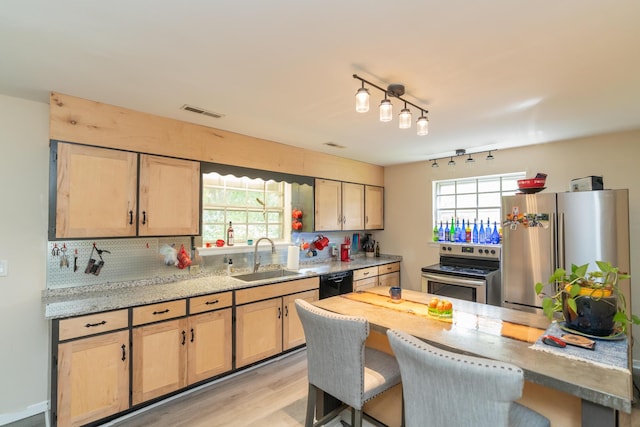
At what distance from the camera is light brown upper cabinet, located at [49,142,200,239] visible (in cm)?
230

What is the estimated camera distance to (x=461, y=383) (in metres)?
1.18

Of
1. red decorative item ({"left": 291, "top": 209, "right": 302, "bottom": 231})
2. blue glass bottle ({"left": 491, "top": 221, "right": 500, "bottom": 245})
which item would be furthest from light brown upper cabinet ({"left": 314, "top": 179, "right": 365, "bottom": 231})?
blue glass bottle ({"left": 491, "top": 221, "right": 500, "bottom": 245})

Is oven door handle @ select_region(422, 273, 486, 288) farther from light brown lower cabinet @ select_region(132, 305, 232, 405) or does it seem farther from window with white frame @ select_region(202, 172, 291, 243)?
light brown lower cabinet @ select_region(132, 305, 232, 405)

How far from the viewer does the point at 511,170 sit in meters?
3.96

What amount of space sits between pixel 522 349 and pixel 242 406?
2074 mm

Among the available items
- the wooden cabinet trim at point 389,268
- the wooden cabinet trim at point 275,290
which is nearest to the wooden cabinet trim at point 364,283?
the wooden cabinet trim at point 389,268

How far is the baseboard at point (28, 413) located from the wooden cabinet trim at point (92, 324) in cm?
82

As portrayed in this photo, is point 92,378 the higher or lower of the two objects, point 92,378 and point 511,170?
the lower

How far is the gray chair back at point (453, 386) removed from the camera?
1.10 m

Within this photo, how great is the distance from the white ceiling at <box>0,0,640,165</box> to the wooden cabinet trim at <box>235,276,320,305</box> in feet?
5.33

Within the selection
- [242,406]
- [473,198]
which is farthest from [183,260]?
[473,198]

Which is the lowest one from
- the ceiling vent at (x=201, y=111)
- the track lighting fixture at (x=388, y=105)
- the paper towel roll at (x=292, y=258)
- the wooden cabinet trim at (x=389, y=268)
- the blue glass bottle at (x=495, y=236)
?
the wooden cabinet trim at (x=389, y=268)

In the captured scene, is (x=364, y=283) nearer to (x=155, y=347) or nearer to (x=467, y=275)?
(x=467, y=275)

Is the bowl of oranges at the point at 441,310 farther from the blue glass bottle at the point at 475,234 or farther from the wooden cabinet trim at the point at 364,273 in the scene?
the blue glass bottle at the point at 475,234
